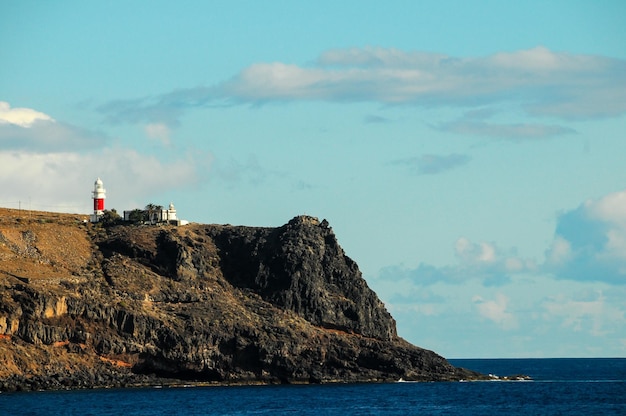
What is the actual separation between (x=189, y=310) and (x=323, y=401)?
86.4 feet

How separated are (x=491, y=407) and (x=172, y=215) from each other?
61118 millimetres

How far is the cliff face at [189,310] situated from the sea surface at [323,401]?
12.4 ft

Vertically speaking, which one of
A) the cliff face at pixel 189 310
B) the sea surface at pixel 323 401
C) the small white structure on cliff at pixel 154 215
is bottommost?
the sea surface at pixel 323 401

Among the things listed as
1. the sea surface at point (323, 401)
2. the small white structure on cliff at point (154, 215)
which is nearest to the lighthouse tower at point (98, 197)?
the small white structure on cliff at point (154, 215)

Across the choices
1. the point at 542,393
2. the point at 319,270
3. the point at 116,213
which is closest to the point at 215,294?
the point at 319,270

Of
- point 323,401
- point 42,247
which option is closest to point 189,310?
point 42,247

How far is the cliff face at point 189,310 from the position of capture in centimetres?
12506

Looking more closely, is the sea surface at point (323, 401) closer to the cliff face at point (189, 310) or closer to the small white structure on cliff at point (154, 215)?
the cliff face at point (189, 310)

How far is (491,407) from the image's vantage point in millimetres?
114062

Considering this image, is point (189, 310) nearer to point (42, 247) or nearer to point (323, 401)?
point (42, 247)

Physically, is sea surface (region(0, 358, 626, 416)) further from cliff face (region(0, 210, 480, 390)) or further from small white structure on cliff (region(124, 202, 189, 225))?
small white structure on cliff (region(124, 202, 189, 225))

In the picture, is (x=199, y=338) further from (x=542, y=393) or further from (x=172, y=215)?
(x=542, y=393)

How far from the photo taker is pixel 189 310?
13650 centimetres

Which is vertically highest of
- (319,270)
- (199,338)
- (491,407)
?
(319,270)
